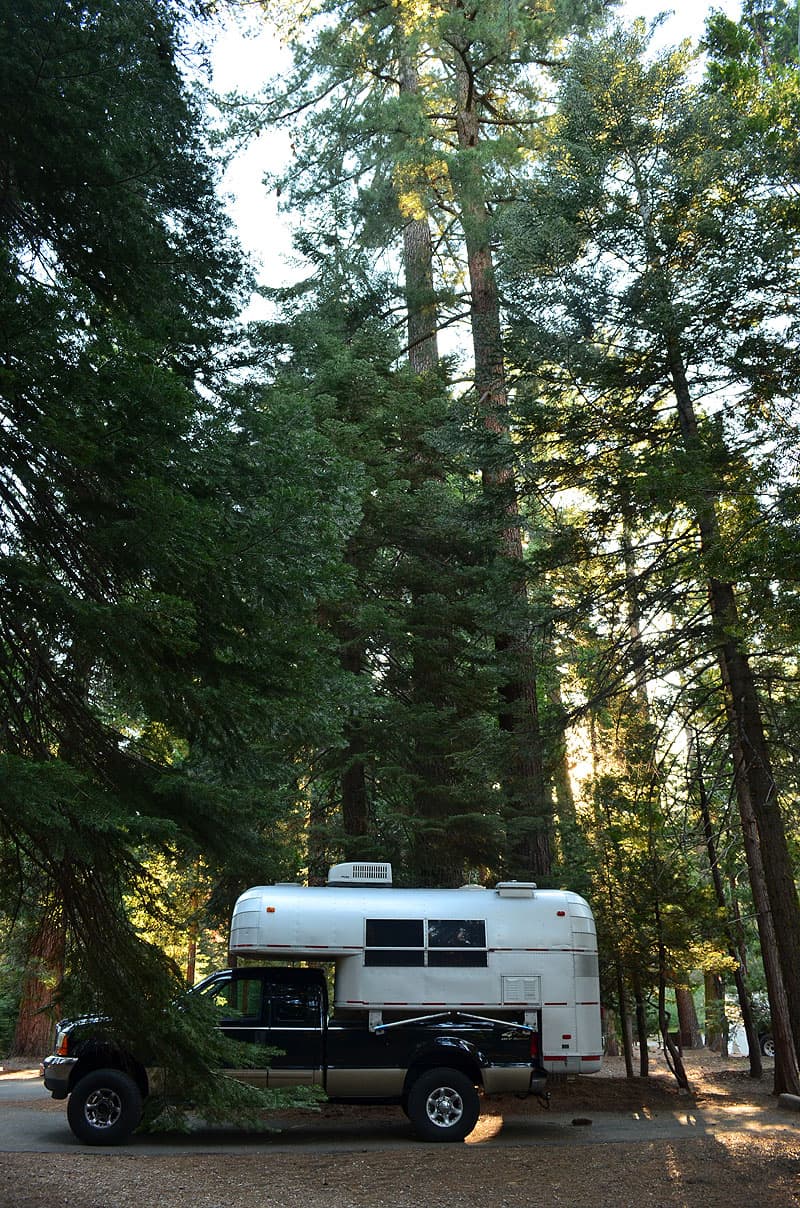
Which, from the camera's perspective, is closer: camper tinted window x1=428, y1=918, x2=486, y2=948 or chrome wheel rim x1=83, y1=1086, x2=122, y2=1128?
chrome wheel rim x1=83, y1=1086, x2=122, y2=1128

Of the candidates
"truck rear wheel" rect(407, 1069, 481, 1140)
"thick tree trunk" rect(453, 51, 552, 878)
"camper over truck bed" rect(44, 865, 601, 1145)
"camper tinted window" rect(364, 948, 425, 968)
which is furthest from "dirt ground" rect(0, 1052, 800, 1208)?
"thick tree trunk" rect(453, 51, 552, 878)

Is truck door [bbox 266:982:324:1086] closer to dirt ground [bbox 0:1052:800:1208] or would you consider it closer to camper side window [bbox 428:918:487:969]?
dirt ground [bbox 0:1052:800:1208]

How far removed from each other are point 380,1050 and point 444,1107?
882mm

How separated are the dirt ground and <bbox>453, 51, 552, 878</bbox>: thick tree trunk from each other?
4594mm

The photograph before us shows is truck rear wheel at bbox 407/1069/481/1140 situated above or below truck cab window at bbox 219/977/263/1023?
below

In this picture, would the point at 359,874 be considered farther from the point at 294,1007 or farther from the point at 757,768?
the point at 757,768

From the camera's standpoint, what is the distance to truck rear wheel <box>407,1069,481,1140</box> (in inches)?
420

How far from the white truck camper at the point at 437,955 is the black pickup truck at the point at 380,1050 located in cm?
13

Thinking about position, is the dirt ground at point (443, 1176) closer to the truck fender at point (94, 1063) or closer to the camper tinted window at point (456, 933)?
the truck fender at point (94, 1063)

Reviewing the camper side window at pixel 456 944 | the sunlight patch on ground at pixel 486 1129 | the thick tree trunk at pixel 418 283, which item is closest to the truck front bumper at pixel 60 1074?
the camper side window at pixel 456 944

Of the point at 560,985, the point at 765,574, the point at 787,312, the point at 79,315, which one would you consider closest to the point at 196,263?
the point at 79,315

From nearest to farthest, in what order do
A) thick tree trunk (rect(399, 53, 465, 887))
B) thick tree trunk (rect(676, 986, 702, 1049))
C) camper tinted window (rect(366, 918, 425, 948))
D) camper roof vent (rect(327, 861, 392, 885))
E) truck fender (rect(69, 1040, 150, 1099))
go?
truck fender (rect(69, 1040, 150, 1099)) < camper tinted window (rect(366, 918, 425, 948)) < camper roof vent (rect(327, 861, 392, 885)) < thick tree trunk (rect(399, 53, 465, 887)) < thick tree trunk (rect(676, 986, 702, 1049))

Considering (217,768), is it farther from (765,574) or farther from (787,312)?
(787,312)

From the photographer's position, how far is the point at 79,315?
8.44m
